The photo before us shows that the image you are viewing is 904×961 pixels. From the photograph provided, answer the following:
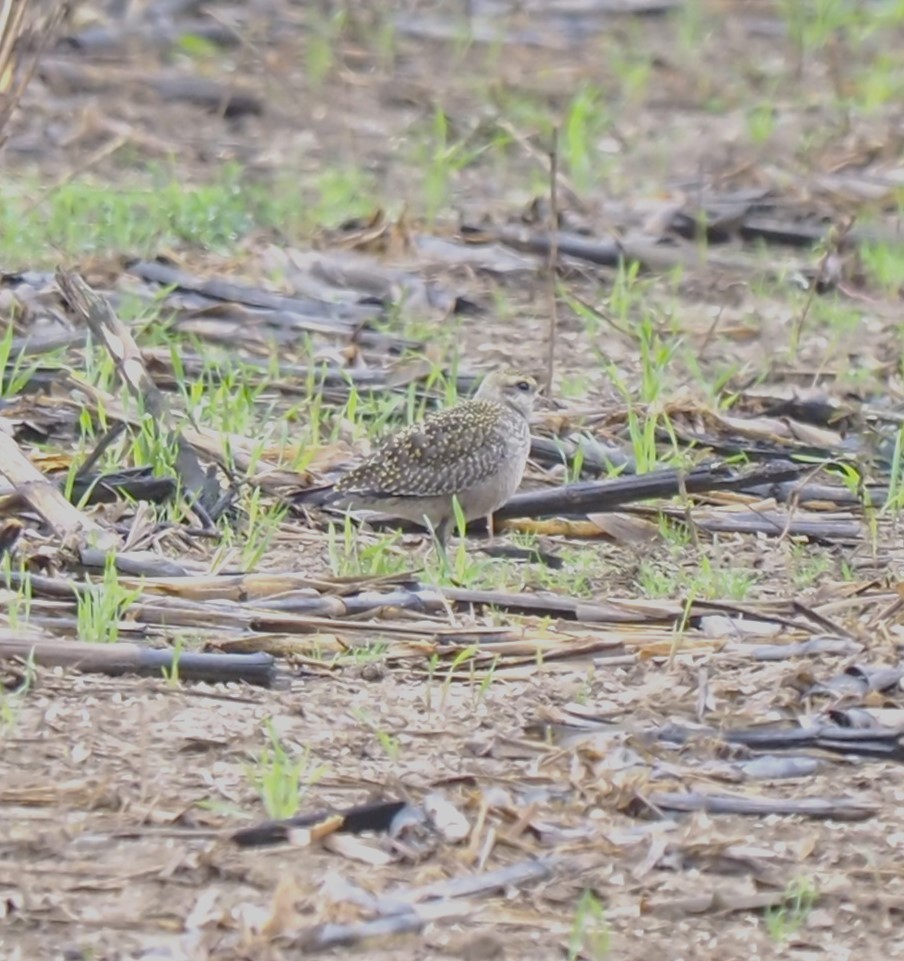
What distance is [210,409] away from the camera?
8648 millimetres

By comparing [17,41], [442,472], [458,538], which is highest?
[17,41]

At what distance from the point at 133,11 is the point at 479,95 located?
99.2 inches

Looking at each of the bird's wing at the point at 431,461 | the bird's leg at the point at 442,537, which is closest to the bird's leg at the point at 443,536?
the bird's leg at the point at 442,537

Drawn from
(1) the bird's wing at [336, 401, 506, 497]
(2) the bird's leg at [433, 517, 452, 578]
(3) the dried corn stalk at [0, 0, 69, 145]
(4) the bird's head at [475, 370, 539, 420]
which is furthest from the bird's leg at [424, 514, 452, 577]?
(3) the dried corn stalk at [0, 0, 69, 145]

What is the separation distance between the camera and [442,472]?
25.6ft

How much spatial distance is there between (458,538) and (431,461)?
31cm

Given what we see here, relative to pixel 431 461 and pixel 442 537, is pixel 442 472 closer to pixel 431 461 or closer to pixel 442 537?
pixel 431 461

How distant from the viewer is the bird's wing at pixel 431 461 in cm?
767

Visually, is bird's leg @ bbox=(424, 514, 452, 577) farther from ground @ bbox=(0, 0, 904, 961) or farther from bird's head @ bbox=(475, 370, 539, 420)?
bird's head @ bbox=(475, 370, 539, 420)

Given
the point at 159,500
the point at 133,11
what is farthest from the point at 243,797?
the point at 133,11

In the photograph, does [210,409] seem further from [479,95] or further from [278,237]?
[479,95]

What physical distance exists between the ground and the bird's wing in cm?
19

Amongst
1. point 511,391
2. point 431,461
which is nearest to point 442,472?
point 431,461

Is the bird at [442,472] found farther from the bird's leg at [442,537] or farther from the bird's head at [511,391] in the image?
the bird's head at [511,391]
